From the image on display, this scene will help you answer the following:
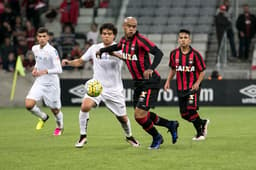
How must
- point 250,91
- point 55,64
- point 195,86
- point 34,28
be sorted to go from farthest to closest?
1. point 34,28
2. point 250,91
3. point 55,64
4. point 195,86

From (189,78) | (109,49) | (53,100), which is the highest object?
(109,49)

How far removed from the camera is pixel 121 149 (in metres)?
12.9

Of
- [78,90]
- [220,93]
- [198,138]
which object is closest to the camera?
[198,138]

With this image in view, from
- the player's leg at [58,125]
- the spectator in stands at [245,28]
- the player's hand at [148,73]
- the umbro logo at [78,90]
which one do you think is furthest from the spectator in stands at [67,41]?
the player's hand at [148,73]

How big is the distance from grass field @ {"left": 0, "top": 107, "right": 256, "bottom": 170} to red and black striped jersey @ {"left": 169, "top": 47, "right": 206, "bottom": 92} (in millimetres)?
1057

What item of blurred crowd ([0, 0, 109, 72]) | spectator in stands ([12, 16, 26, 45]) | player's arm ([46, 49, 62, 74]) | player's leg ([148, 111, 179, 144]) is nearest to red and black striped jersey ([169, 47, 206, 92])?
player's leg ([148, 111, 179, 144])

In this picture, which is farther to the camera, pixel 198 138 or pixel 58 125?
pixel 58 125

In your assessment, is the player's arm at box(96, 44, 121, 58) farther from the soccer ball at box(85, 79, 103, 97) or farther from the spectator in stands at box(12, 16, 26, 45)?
the spectator in stands at box(12, 16, 26, 45)

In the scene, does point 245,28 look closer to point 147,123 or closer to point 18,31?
point 18,31

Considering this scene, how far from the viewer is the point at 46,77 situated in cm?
1670

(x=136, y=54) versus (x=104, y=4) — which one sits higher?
(x=104, y=4)

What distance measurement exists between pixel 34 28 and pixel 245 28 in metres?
8.24

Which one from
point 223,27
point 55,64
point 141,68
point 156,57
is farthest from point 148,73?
point 223,27

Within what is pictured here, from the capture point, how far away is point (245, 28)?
27828 millimetres
